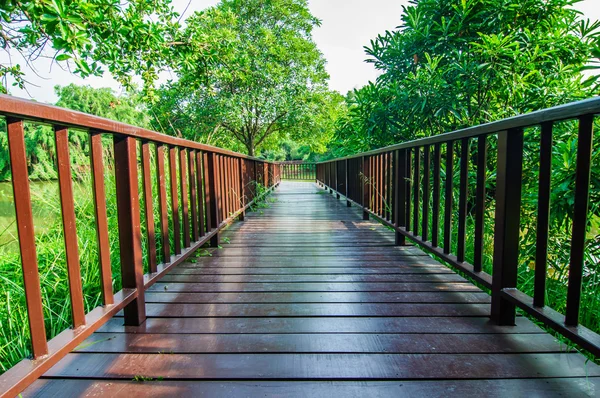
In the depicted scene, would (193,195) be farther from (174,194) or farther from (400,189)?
(400,189)

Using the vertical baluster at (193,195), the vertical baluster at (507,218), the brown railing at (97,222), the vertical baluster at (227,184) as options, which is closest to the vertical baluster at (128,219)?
the brown railing at (97,222)

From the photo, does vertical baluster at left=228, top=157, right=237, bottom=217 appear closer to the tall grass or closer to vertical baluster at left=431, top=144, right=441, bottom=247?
the tall grass

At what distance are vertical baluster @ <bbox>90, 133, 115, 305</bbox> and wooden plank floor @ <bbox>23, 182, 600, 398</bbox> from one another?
0.77 ft

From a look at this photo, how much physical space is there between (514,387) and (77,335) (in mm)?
1342

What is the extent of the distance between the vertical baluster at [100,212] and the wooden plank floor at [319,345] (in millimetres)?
235

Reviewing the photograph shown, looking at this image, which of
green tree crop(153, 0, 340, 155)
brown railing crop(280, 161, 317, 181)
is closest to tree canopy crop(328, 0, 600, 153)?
green tree crop(153, 0, 340, 155)

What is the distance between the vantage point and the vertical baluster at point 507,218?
1354 millimetres

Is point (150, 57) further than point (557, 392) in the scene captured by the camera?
Yes

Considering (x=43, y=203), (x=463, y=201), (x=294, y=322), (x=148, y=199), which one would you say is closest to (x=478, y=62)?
(x=463, y=201)

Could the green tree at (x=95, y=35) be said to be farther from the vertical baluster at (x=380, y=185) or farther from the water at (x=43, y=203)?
the vertical baluster at (x=380, y=185)

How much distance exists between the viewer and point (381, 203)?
12.0 ft

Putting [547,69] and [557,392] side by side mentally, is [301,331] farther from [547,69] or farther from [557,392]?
[547,69]

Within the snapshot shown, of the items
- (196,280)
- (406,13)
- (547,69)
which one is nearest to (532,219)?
(547,69)

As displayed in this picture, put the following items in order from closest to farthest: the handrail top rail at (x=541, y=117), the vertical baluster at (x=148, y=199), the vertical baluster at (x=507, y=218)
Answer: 1. the handrail top rail at (x=541, y=117)
2. the vertical baluster at (x=507, y=218)
3. the vertical baluster at (x=148, y=199)
